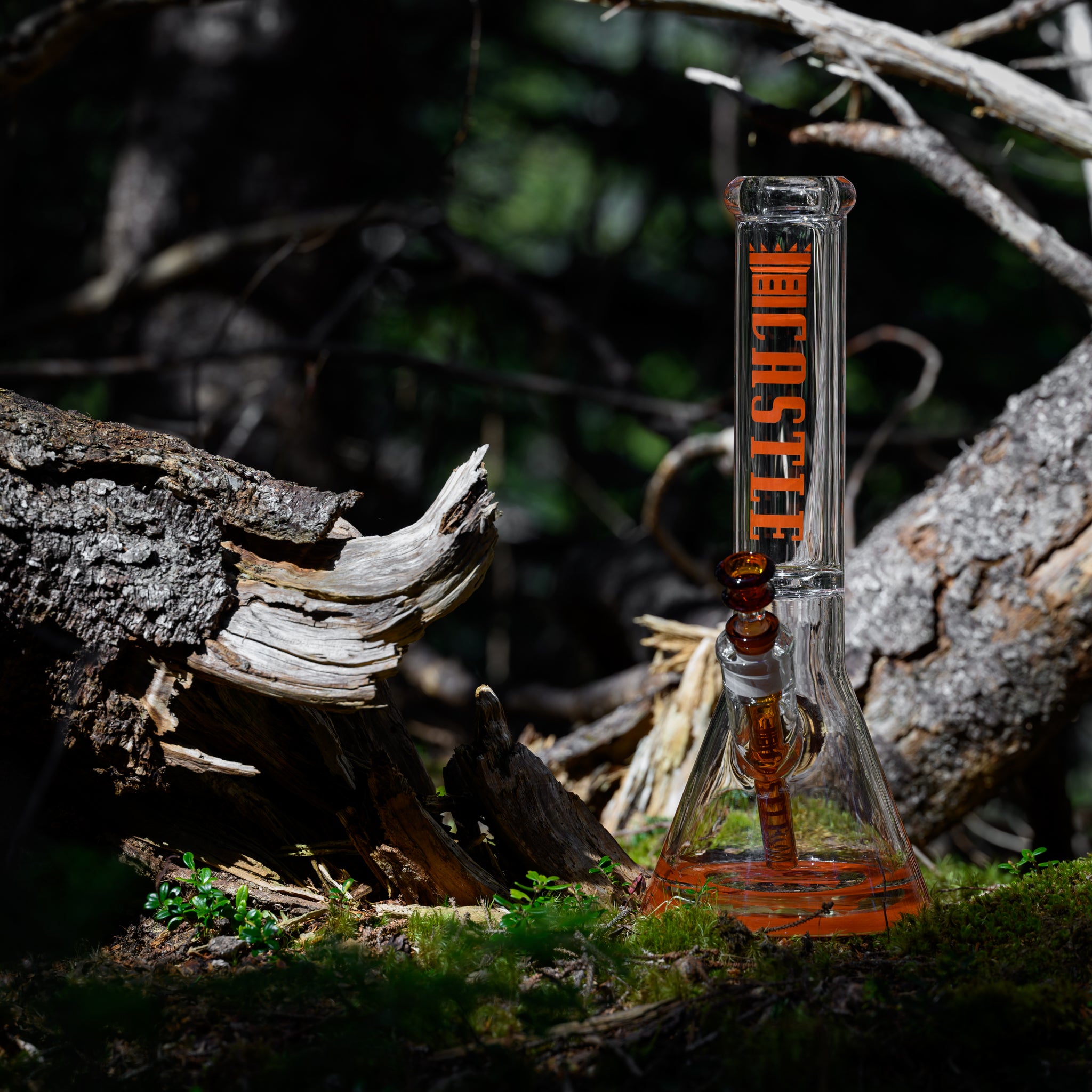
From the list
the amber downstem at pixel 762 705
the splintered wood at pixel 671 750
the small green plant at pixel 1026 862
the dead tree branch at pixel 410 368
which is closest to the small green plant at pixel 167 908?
the amber downstem at pixel 762 705

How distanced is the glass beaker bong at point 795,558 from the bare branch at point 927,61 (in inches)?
37.5

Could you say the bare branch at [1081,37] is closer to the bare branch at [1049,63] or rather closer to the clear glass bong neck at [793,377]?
the bare branch at [1049,63]

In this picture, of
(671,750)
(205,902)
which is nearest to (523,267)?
(671,750)

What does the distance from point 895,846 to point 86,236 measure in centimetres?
528

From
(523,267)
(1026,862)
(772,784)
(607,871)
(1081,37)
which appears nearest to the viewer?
(772,784)

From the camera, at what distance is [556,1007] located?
3.92 ft

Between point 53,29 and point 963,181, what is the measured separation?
244 centimetres

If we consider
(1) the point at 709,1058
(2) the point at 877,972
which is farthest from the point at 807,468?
(1) the point at 709,1058

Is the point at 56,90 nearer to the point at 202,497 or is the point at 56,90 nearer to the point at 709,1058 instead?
the point at 202,497

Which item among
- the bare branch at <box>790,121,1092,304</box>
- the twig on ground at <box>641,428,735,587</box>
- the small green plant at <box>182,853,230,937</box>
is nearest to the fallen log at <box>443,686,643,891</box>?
the small green plant at <box>182,853,230,937</box>

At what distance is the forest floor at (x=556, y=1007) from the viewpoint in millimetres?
1082

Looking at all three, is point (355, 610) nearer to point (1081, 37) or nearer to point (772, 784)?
point (772, 784)

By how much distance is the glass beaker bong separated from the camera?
5.21 ft

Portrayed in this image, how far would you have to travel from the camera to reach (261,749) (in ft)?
5.22
